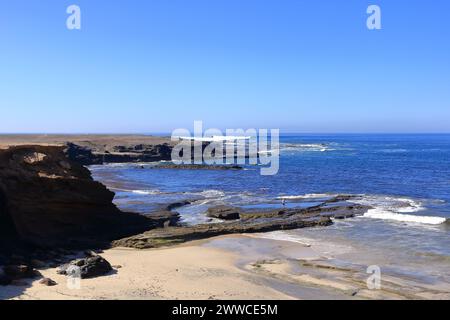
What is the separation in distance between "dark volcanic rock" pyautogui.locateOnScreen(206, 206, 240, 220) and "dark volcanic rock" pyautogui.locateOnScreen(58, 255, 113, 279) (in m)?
12.3

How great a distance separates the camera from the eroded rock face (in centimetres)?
2033

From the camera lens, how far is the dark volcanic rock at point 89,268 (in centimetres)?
1633

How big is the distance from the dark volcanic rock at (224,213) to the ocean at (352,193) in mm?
551

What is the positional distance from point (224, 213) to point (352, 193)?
15.2 m

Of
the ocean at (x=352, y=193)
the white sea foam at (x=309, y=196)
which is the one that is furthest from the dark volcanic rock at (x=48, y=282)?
the white sea foam at (x=309, y=196)

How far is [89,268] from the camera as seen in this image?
16.5 meters

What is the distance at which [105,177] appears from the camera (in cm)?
5372

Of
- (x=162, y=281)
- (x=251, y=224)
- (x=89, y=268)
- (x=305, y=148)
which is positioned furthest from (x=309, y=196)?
(x=305, y=148)

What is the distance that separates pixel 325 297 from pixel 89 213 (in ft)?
42.0

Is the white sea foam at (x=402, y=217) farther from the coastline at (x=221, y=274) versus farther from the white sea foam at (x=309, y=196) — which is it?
the white sea foam at (x=309, y=196)

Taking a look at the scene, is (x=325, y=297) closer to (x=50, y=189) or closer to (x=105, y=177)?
(x=50, y=189)

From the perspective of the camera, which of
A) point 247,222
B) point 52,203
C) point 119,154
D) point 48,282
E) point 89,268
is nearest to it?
point 48,282

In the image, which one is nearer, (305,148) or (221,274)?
(221,274)

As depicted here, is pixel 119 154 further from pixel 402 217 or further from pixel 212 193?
pixel 402 217
